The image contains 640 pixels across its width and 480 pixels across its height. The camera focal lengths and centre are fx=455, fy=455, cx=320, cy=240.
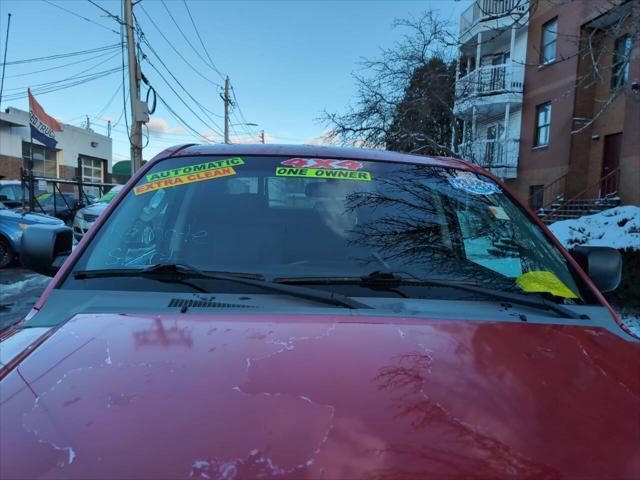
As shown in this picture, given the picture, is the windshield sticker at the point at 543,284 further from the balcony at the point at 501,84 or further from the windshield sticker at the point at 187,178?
the balcony at the point at 501,84

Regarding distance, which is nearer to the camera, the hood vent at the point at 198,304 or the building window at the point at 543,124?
the hood vent at the point at 198,304

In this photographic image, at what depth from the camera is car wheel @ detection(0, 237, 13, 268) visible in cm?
977

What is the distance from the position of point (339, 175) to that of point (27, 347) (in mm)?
1454

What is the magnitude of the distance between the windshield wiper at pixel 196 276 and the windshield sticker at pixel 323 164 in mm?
700

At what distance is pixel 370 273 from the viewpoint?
1.77 m

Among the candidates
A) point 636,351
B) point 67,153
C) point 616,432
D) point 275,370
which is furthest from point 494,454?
point 67,153

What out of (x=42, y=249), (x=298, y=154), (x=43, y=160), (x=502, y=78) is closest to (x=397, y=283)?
(x=298, y=154)

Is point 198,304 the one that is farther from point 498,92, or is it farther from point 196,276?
point 498,92

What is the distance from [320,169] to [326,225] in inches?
13.2

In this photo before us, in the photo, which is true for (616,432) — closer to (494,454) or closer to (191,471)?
(494,454)

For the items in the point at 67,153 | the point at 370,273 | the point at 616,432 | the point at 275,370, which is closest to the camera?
the point at 616,432

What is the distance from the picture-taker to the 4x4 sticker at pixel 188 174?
216 cm

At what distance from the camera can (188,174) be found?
7.13ft

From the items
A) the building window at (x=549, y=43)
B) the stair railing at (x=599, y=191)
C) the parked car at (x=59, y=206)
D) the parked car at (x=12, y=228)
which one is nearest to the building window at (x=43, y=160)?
the parked car at (x=59, y=206)
